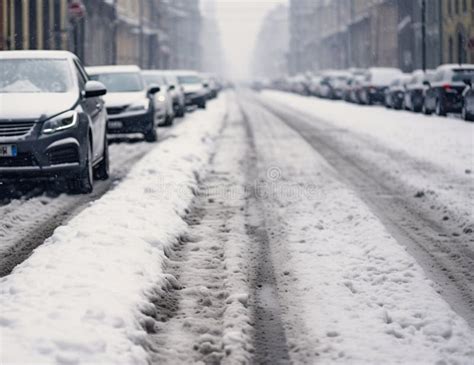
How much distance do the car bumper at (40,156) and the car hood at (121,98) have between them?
897 cm

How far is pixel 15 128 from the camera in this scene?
35.9ft

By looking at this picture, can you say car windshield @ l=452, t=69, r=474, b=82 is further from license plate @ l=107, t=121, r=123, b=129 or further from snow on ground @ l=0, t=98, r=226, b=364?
snow on ground @ l=0, t=98, r=226, b=364

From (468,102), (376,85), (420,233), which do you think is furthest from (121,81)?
(376,85)

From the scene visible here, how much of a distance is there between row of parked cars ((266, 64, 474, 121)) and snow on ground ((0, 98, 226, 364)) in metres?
19.7

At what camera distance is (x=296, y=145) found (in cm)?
1961

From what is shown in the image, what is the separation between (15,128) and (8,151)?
0.90 feet

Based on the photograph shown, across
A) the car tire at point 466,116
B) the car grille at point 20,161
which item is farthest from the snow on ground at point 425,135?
the car grille at point 20,161

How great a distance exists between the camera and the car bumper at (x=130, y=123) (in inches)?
785

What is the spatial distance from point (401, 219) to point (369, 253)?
6.87 feet

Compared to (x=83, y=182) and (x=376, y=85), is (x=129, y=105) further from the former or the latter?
(x=376, y=85)

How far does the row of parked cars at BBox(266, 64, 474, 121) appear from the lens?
29.8 meters

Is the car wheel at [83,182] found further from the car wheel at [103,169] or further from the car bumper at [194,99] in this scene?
the car bumper at [194,99]

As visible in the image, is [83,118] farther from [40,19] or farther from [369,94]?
[369,94]

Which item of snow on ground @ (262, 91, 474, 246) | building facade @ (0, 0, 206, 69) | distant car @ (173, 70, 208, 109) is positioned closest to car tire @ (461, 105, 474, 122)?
snow on ground @ (262, 91, 474, 246)
